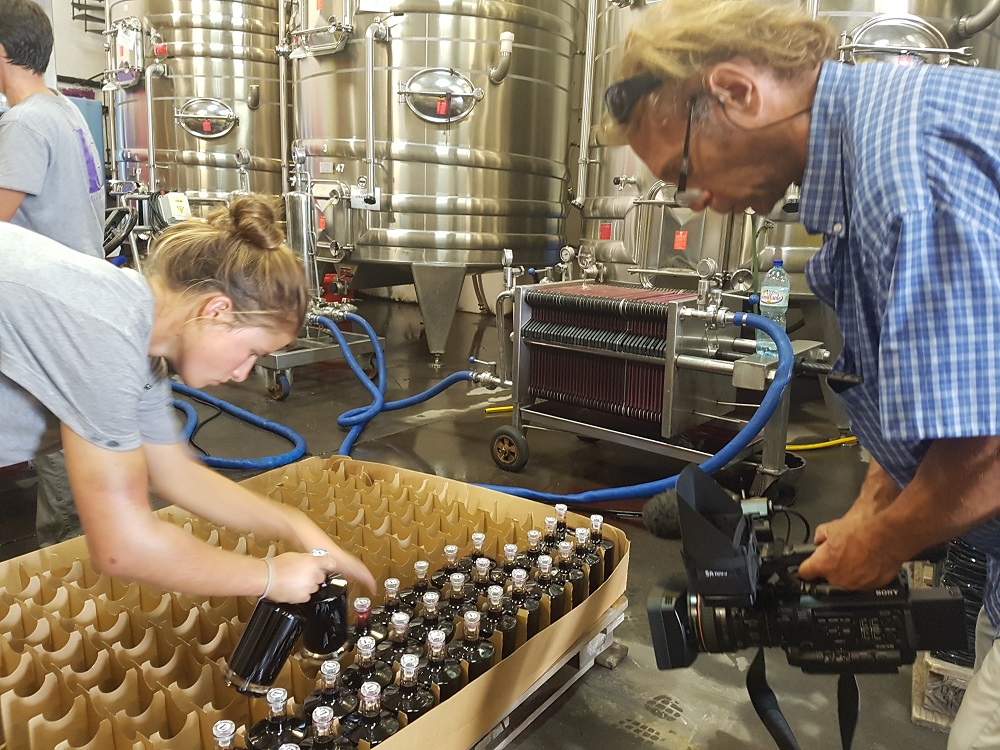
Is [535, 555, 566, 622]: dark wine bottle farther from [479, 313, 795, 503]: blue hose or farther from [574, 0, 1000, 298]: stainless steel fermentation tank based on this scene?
[574, 0, 1000, 298]: stainless steel fermentation tank

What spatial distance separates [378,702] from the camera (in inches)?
43.2

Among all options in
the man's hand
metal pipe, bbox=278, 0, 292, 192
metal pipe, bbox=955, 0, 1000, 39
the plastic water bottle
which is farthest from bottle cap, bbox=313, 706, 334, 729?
metal pipe, bbox=278, 0, 292, 192

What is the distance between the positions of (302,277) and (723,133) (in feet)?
2.14

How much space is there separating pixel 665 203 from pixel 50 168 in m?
2.52

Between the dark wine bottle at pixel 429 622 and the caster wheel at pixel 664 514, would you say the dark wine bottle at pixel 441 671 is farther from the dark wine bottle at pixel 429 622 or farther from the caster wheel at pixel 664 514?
the caster wheel at pixel 664 514

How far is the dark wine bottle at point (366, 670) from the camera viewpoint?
1185 millimetres

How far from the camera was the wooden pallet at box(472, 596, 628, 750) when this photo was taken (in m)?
1.31

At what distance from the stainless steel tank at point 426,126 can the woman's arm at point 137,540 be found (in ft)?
11.8

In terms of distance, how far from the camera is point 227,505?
1329mm

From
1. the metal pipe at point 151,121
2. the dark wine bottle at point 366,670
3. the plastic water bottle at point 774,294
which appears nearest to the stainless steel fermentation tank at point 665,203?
the plastic water bottle at point 774,294

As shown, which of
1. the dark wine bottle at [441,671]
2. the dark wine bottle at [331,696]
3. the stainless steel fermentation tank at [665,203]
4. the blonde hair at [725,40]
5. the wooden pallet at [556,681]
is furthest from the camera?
the stainless steel fermentation tank at [665,203]

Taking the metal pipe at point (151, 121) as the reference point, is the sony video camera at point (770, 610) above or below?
below

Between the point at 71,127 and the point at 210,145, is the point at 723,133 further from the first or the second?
the point at 210,145

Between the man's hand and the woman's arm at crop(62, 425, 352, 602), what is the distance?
78 cm
